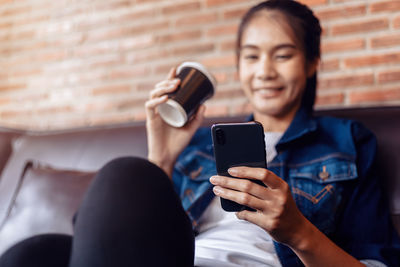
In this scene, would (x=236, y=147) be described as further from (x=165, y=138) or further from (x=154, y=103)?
(x=165, y=138)

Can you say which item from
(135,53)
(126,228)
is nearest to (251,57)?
(126,228)

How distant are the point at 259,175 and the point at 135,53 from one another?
4.26 feet

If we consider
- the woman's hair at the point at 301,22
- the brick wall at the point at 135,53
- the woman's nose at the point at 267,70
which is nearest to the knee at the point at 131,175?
the woman's nose at the point at 267,70

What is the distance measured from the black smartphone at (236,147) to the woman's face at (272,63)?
0.40m

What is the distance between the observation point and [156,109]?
1.02 m

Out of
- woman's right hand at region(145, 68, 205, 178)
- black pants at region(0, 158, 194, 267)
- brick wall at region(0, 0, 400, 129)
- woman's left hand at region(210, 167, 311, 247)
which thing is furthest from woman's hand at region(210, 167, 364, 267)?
brick wall at region(0, 0, 400, 129)

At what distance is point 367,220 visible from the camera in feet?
2.72

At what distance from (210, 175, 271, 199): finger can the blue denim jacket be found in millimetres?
287

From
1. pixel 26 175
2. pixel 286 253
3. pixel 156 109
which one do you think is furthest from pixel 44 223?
pixel 286 253

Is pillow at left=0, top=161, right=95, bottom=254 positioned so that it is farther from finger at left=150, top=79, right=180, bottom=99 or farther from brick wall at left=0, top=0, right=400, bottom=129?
brick wall at left=0, top=0, right=400, bottom=129

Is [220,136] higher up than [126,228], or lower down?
higher up

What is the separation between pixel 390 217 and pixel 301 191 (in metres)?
0.23

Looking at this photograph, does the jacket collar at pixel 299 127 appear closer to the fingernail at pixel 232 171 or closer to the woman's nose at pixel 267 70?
the woman's nose at pixel 267 70

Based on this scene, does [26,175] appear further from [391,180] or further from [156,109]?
[391,180]
